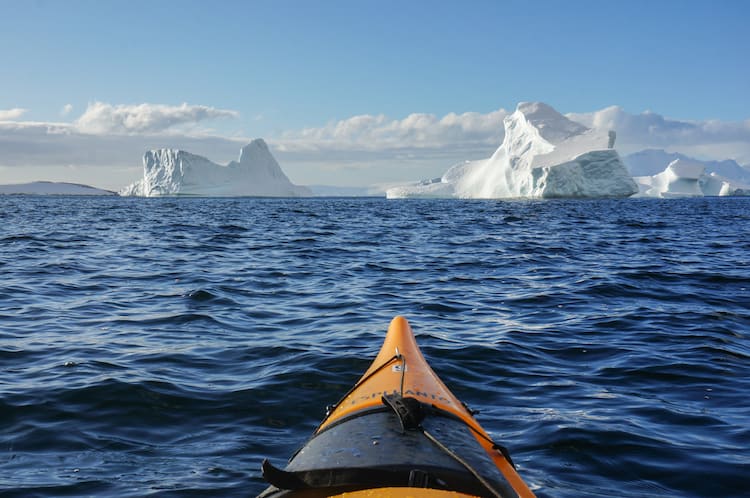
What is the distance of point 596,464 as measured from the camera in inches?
145

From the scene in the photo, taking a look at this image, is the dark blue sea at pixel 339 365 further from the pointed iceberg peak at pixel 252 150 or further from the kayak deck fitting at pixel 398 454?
the pointed iceberg peak at pixel 252 150

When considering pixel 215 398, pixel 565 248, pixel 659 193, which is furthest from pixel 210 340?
pixel 659 193

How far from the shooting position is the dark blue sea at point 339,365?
3621mm

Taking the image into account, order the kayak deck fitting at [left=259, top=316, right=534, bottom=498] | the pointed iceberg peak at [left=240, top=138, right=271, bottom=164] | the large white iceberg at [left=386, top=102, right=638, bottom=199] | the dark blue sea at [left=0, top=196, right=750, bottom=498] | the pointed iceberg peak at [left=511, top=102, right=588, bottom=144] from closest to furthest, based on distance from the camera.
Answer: the kayak deck fitting at [left=259, top=316, right=534, bottom=498], the dark blue sea at [left=0, top=196, right=750, bottom=498], the large white iceberg at [left=386, top=102, right=638, bottom=199], the pointed iceberg peak at [left=511, top=102, right=588, bottom=144], the pointed iceberg peak at [left=240, top=138, right=271, bottom=164]

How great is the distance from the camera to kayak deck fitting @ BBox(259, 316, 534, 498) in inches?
88.3

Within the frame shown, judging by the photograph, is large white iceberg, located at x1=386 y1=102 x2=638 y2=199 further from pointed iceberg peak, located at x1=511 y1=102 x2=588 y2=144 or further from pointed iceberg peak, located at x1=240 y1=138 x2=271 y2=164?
pointed iceberg peak, located at x1=240 y1=138 x2=271 y2=164

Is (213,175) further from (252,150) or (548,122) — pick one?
(548,122)

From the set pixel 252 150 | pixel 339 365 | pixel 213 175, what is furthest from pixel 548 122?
pixel 339 365

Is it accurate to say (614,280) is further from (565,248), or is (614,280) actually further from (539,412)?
(539,412)

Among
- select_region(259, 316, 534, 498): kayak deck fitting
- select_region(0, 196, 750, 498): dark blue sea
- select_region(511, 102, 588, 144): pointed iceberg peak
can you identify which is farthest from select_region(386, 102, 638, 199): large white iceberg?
select_region(259, 316, 534, 498): kayak deck fitting

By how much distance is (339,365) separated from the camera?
5.55 metres

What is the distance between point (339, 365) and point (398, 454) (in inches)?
126

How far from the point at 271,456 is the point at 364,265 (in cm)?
886

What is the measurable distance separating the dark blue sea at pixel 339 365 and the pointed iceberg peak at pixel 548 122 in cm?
5466
